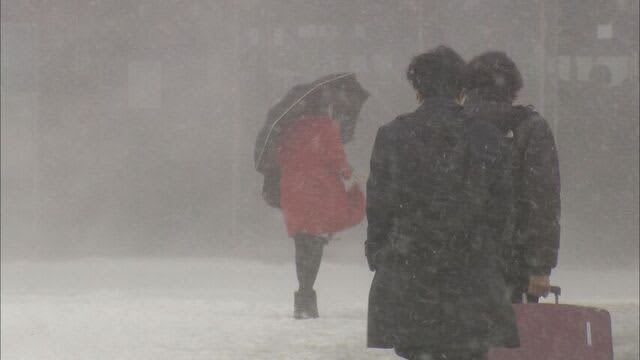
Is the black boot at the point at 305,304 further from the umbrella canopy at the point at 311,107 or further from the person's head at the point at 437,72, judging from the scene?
the person's head at the point at 437,72

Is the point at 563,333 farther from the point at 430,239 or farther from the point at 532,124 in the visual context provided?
the point at 532,124

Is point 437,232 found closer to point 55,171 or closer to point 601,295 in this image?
point 601,295

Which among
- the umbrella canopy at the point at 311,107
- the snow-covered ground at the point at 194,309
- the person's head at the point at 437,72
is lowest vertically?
the snow-covered ground at the point at 194,309

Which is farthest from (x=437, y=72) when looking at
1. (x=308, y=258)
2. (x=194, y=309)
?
(x=194, y=309)

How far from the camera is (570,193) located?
41.0 feet

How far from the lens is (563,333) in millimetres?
3834

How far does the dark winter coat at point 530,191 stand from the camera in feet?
14.0

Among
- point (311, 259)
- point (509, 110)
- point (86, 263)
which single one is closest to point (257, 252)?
point (86, 263)

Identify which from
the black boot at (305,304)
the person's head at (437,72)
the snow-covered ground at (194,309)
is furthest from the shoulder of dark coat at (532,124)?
the black boot at (305,304)

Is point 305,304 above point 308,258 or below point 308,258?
below

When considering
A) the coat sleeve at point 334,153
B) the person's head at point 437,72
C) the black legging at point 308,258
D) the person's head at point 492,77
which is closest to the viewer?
the person's head at point 437,72

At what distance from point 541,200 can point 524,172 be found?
5.7 inches

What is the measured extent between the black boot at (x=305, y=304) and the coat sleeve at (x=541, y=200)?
4045 mm

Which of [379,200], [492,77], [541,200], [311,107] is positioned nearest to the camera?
[379,200]
